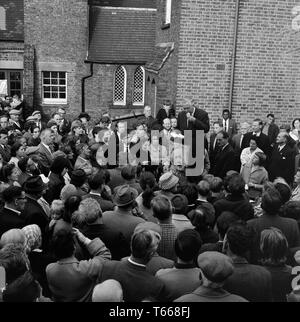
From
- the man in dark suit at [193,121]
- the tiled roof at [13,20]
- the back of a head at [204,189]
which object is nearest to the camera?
the back of a head at [204,189]

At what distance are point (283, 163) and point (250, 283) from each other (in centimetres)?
533

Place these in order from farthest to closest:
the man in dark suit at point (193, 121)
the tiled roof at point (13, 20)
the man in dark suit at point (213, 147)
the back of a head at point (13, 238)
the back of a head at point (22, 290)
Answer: the tiled roof at point (13, 20), the man in dark suit at point (193, 121), the man in dark suit at point (213, 147), the back of a head at point (13, 238), the back of a head at point (22, 290)

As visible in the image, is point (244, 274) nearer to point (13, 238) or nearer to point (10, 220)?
point (13, 238)

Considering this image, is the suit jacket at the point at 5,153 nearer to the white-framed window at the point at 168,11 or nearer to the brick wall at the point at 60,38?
the white-framed window at the point at 168,11

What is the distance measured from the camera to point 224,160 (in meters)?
8.61

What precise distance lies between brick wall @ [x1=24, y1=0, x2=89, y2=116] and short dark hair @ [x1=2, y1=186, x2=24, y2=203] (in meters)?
16.8

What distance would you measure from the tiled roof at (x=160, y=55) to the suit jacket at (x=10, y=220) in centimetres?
874

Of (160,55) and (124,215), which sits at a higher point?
(160,55)

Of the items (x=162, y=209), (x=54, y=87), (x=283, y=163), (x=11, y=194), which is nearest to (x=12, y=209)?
(x=11, y=194)

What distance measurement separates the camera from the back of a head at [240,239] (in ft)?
11.8

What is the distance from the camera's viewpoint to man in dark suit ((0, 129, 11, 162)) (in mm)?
7406

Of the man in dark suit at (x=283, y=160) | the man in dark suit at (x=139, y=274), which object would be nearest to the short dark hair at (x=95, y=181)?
the man in dark suit at (x=139, y=274)

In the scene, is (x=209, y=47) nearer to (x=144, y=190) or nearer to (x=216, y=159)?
(x=216, y=159)

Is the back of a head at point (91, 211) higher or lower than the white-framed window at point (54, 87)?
lower
